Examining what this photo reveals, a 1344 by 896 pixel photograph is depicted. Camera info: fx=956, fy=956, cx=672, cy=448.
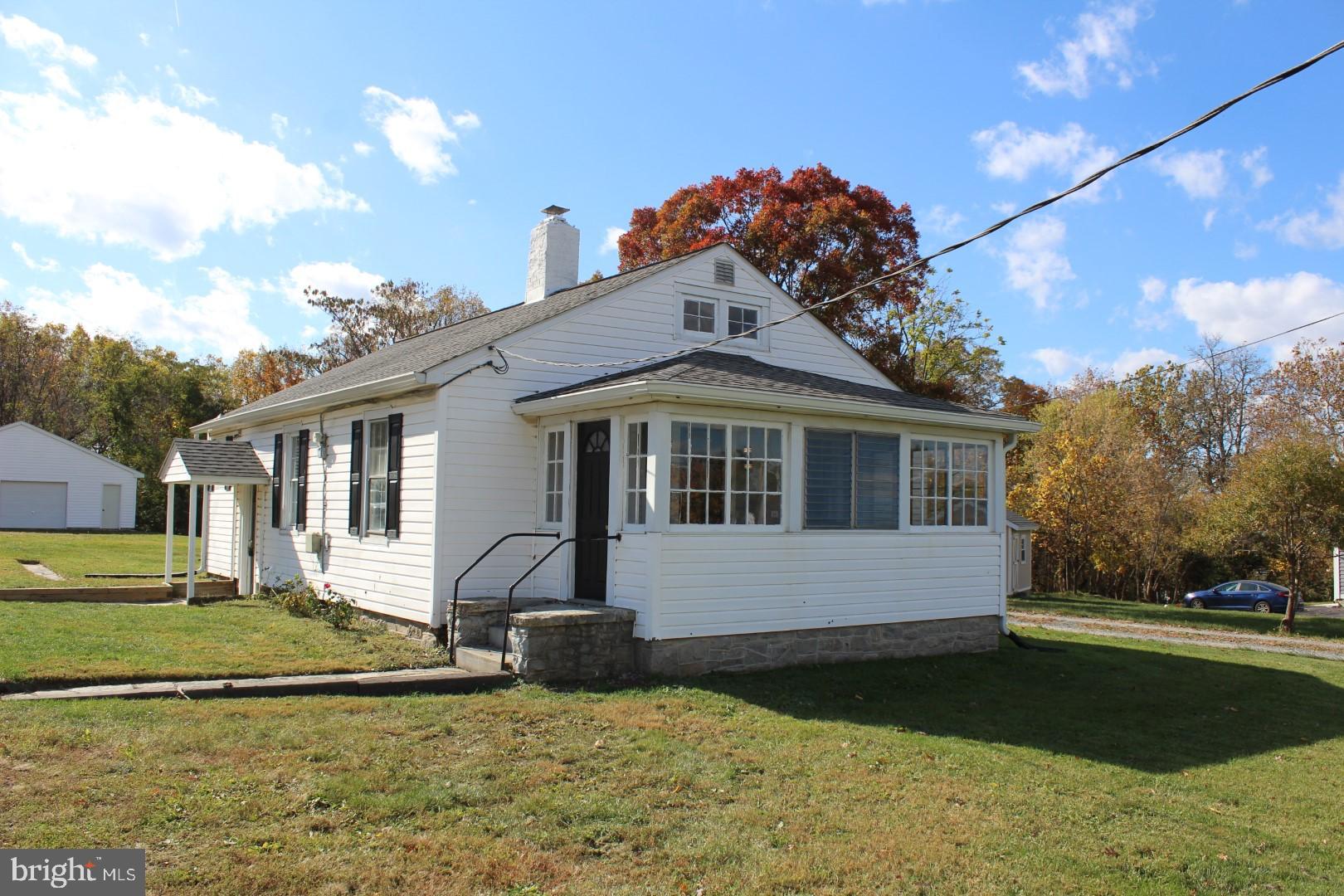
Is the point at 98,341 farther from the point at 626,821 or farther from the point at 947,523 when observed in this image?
the point at 626,821

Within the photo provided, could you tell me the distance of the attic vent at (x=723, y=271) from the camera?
12695mm

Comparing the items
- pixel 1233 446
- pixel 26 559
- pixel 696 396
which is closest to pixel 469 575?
pixel 696 396

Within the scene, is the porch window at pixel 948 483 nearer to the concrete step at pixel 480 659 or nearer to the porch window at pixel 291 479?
the concrete step at pixel 480 659

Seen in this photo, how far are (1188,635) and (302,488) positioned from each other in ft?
51.7

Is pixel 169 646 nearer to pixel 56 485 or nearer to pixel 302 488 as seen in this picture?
pixel 302 488

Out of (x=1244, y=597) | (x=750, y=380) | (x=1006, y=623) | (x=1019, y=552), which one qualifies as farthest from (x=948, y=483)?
(x=1244, y=597)

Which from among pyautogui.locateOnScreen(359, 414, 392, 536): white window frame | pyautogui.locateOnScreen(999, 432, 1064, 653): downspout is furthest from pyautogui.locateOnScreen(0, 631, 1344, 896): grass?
pyautogui.locateOnScreen(359, 414, 392, 536): white window frame

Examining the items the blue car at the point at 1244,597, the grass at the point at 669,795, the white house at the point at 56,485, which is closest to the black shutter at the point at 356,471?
the grass at the point at 669,795

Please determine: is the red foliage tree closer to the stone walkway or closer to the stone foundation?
the stone foundation

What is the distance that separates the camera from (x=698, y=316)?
12594mm

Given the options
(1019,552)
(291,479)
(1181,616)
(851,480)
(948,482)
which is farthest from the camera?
(1019,552)

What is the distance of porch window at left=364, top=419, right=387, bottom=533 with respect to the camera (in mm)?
11469

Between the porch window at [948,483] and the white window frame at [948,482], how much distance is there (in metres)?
0.01

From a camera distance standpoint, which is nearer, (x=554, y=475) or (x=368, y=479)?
(x=554, y=475)
